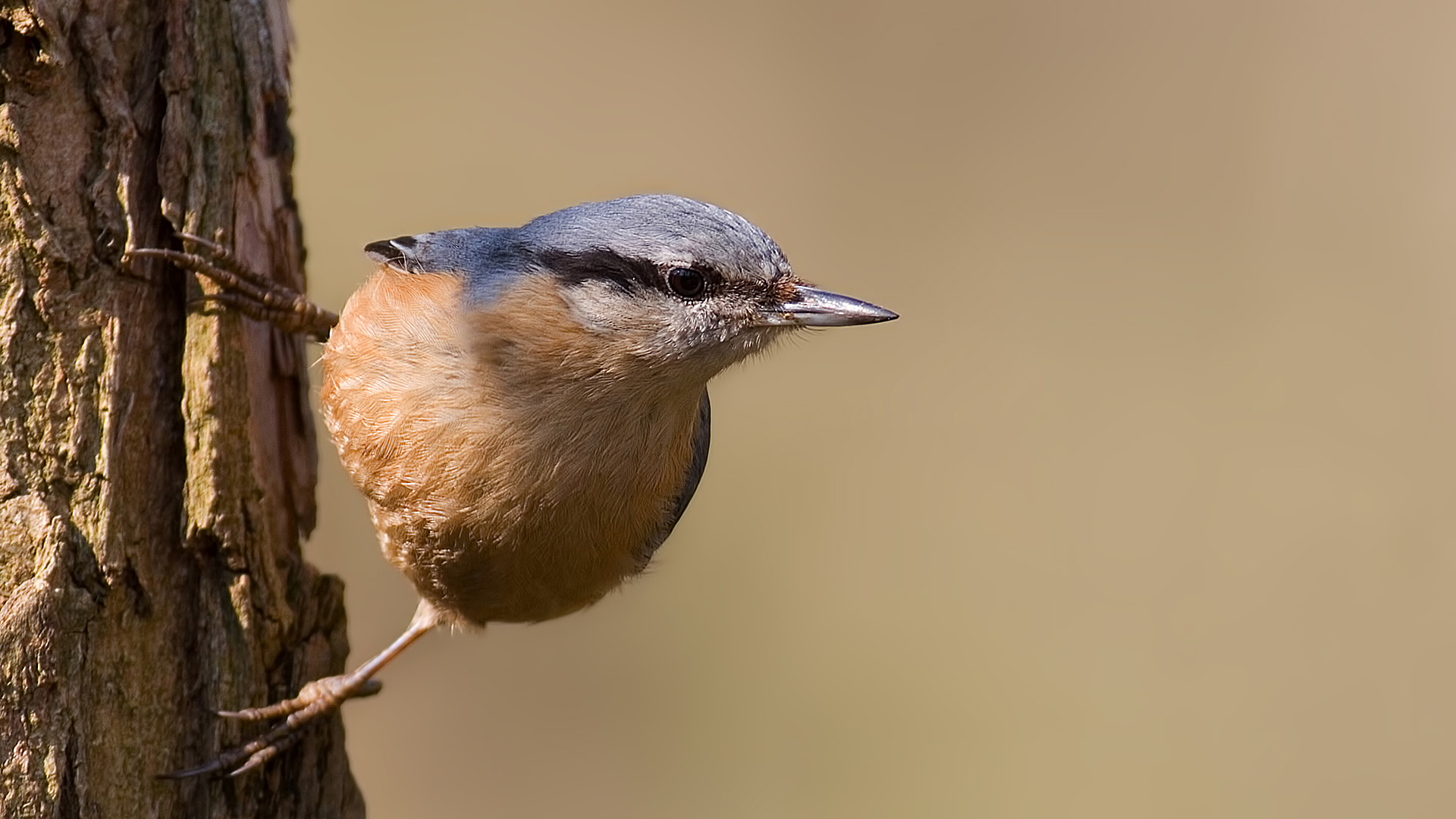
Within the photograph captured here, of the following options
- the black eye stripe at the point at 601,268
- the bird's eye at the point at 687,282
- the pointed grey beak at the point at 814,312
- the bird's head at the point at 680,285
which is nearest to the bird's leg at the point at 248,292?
the bird's head at the point at 680,285

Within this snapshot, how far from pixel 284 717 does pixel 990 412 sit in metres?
4.57

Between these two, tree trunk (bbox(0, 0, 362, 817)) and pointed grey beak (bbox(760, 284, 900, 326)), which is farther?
pointed grey beak (bbox(760, 284, 900, 326))

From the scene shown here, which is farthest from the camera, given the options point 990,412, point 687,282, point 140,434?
point 990,412

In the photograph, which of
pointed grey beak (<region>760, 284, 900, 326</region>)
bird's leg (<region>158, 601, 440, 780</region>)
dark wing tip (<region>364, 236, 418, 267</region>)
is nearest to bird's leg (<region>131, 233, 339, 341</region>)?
dark wing tip (<region>364, 236, 418, 267</region>)

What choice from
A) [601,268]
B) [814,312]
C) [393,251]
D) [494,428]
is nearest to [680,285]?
[601,268]

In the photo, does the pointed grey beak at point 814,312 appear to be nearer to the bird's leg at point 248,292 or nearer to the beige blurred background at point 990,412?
the bird's leg at point 248,292

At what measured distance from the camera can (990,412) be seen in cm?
700

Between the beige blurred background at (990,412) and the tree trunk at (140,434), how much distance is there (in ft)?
7.00

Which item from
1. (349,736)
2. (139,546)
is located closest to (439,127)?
(349,736)

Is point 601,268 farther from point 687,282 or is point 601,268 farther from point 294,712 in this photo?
point 294,712

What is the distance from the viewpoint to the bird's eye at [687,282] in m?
3.21

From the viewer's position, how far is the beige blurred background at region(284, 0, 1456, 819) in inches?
235

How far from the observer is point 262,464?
328 cm

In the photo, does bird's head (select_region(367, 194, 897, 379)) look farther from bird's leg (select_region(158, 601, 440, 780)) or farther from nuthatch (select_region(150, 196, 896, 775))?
bird's leg (select_region(158, 601, 440, 780))
